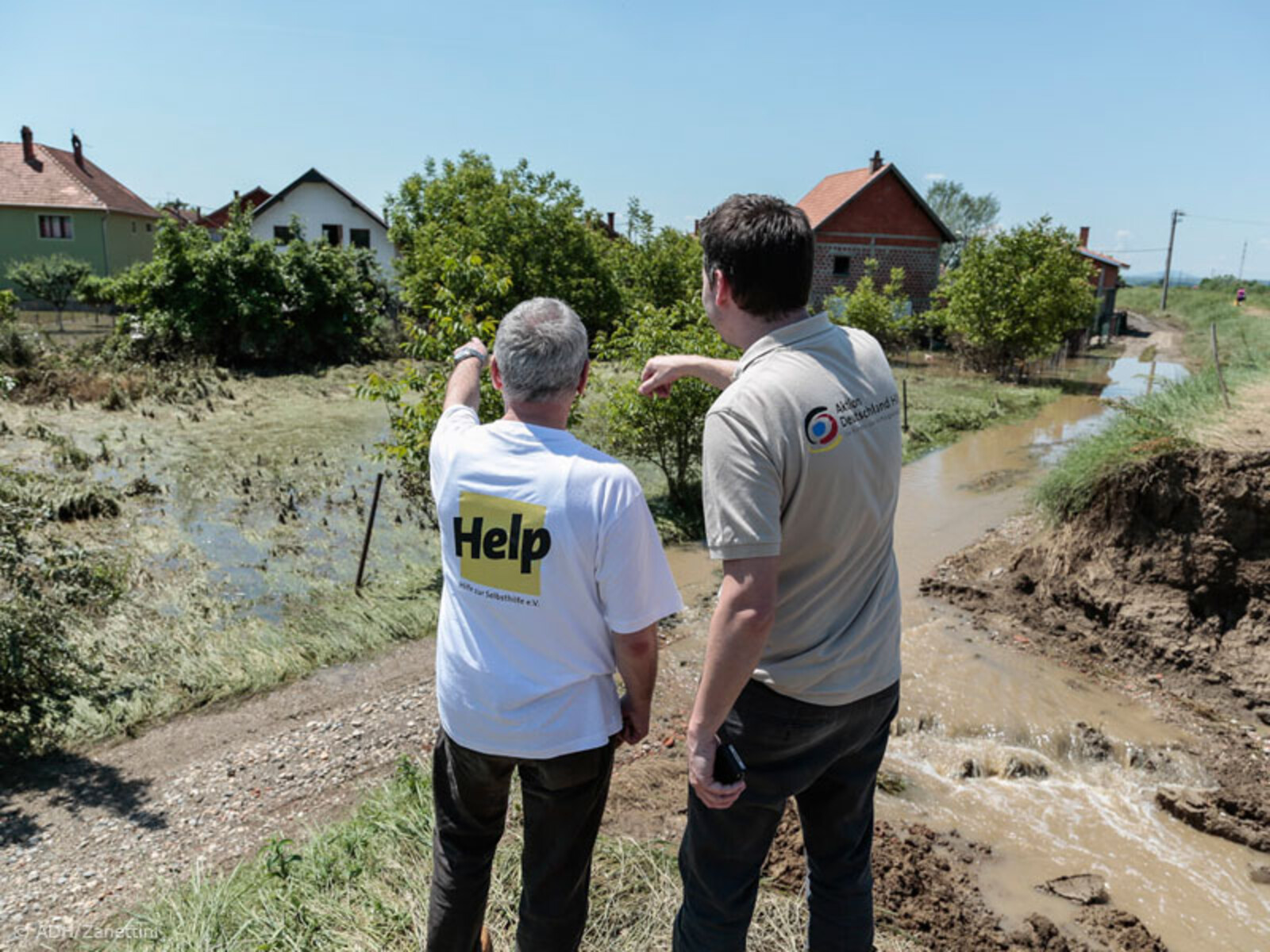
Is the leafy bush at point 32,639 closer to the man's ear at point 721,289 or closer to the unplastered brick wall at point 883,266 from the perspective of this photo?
the man's ear at point 721,289

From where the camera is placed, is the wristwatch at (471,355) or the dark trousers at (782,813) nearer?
the dark trousers at (782,813)

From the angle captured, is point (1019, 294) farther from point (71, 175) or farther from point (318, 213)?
point (71, 175)

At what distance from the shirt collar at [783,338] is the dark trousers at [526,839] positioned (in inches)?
43.1

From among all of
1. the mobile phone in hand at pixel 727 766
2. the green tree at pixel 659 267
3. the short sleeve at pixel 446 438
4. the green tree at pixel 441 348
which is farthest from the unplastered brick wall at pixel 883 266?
the mobile phone in hand at pixel 727 766

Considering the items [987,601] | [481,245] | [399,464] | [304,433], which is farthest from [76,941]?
[481,245]

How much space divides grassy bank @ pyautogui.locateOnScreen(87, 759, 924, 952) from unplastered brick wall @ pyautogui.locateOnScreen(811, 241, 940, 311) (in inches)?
1226

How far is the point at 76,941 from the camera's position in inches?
131

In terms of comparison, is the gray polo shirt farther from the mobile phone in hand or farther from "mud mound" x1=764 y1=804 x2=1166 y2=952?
"mud mound" x1=764 y1=804 x2=1166 y2=952

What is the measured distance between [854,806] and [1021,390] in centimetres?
2208

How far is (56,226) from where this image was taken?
35281mm

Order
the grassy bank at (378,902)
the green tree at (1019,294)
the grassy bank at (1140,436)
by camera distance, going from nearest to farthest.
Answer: the grassy bank at (378,902) < the grassy bank at (1140,436) < the green tree at (1019,294)

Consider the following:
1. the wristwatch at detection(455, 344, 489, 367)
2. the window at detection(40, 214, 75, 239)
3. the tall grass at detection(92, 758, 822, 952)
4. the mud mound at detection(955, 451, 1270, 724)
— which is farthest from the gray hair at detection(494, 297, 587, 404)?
the window at detection(40, 214, 75, 239)

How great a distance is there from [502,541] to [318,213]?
39685 millimetres

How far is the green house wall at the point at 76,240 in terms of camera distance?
113 ft
